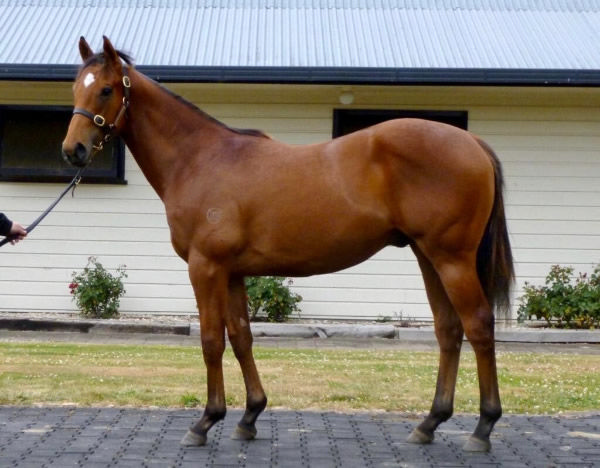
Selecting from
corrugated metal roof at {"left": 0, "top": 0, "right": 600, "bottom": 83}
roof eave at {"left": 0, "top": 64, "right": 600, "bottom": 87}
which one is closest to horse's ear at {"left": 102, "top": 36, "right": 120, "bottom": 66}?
roof eave at {"left": 0, "top": 64, "right": 600, "bottom": 87}

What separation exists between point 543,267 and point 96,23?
7.75 metres

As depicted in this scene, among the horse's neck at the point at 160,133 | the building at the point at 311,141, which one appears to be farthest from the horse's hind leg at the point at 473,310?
the building at the point at 311,141

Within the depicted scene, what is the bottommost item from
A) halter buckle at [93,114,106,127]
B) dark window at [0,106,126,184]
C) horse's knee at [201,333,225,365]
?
horse's knee at [201,333,225,365]

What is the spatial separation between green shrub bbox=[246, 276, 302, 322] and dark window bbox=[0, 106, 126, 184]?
253cm

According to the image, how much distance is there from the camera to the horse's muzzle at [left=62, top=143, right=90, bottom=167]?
679cm

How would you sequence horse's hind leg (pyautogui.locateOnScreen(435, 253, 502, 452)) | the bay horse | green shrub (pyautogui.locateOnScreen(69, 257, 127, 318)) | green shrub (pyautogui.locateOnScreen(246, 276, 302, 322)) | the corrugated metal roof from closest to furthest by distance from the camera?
horse's hind leg (pyautogui.locateOnScreen(435, 253, 502, 452)), the bay horse, green shrub (pyautogui.locateOnScreen(246, 276, 302, 322)), green shrub (pyautogui.locateOnScreen(69, 257, 127, 318)), the corrugated metal roof

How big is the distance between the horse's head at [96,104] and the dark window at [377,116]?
7987mm

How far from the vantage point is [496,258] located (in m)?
6.93

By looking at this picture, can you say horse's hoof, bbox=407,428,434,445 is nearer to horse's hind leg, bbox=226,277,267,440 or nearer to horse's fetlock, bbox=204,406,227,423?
horse's hind leg, bbox=226,277,267,440

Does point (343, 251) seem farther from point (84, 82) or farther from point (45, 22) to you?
point (45, 22)

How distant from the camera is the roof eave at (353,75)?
45.6ft

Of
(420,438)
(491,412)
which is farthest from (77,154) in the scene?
(491,412)

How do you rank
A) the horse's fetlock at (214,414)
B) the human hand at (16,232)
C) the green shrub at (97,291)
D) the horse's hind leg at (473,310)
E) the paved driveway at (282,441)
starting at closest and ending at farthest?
the paved driveway at (282,441)
the horse's hind leg at (473,310)
the horse's fetlock at (214,414)
the human hand at (16,232)
the green shrub at (97,291)

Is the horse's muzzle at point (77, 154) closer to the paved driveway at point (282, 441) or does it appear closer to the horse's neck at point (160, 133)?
the horse's neck at point (160, 133)
